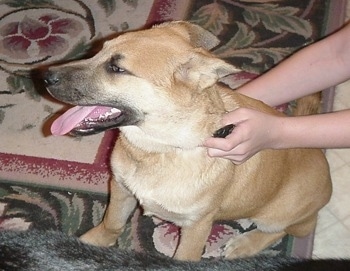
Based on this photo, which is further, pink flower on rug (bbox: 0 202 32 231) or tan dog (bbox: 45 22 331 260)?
pink flower on rug (bbox: 0 202 32 231)

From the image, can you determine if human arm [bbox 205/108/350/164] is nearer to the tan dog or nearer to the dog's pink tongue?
the tan dog

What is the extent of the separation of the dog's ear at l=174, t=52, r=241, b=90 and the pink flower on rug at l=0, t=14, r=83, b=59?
119cm

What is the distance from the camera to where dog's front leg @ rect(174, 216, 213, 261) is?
1.63 m

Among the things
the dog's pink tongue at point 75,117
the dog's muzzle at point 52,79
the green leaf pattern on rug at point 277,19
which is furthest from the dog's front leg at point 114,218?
the green leaf pattern on rug at point 277,19

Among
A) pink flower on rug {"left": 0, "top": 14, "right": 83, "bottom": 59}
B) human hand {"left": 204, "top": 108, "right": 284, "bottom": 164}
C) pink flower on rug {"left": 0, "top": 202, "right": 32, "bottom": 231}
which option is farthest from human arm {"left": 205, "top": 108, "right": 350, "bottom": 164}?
pink flower on rug {"left": 0, "top": 14, "right": 83, "bottom": 59}

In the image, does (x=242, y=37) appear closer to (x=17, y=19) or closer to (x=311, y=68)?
(x=311, y=68)

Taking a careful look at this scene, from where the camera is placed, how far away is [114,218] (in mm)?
1825

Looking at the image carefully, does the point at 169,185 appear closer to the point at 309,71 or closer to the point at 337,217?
the point at 309,71

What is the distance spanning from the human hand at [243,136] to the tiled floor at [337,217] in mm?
619

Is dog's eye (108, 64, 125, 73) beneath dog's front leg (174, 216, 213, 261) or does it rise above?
above

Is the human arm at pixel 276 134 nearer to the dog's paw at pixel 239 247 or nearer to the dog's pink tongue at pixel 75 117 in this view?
the dog's pink tongue at pixel 75 117

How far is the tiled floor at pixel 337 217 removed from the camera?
200cm

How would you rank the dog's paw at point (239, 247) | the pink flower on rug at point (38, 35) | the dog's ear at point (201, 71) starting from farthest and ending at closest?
1. the pink flower on rug at point (38, 35)
2. the dog's paw at point (239, 247)
3. the dog's ear at point (201, 71)

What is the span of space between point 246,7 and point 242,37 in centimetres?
21
